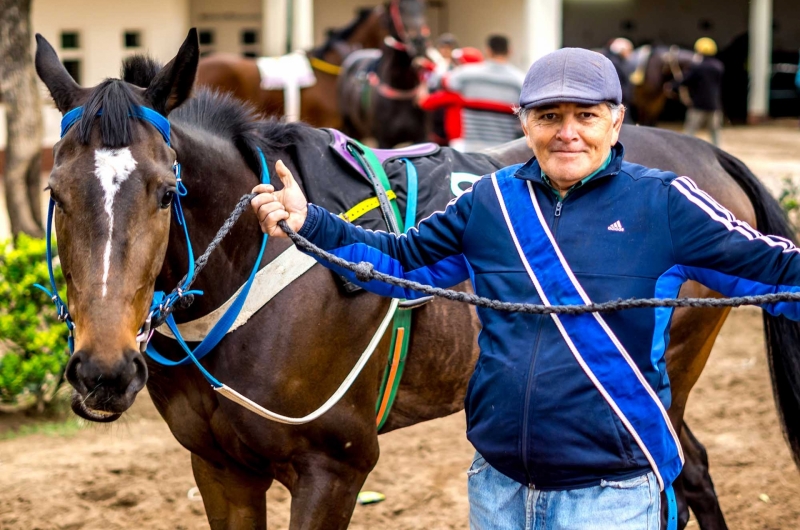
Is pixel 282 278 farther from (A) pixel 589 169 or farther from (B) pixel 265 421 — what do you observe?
(A) pixel 589 169

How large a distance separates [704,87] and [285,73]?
322 inches

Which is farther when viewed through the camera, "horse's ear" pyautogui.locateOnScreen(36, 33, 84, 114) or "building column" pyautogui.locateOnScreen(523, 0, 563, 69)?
"building column" pyautogui.locateOnScreen(523, 0, 563, 69)

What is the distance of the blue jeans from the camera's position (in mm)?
2066

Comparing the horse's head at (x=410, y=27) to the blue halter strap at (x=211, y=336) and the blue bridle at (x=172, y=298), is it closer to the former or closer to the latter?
the blue bridle at (x=172, y=298)

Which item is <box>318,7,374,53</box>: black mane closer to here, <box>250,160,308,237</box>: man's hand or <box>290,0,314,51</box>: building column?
<box>290,0,314,51</box>: building column

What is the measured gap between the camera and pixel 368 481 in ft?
15.0

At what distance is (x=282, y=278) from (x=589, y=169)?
41.7 inches

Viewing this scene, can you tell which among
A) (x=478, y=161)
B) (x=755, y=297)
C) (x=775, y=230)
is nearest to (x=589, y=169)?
(x=755, y=297)

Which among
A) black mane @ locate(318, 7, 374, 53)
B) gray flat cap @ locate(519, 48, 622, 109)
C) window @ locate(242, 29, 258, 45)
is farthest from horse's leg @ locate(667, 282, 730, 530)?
window @ locate(242, 29, 258, 45)

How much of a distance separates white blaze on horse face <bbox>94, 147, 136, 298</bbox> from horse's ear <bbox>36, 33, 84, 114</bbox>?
0.27m

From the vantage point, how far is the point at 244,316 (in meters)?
2.71

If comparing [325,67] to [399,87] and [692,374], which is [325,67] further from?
[692,374]

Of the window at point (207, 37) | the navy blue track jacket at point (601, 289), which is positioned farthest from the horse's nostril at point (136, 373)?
the window at point (207, 37)

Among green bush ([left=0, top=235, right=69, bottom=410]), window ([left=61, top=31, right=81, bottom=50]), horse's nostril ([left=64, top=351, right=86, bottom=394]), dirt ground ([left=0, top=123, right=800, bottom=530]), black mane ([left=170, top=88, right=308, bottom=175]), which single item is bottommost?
dirt ground ([left=0, top=123, right=800, bottom=530])
